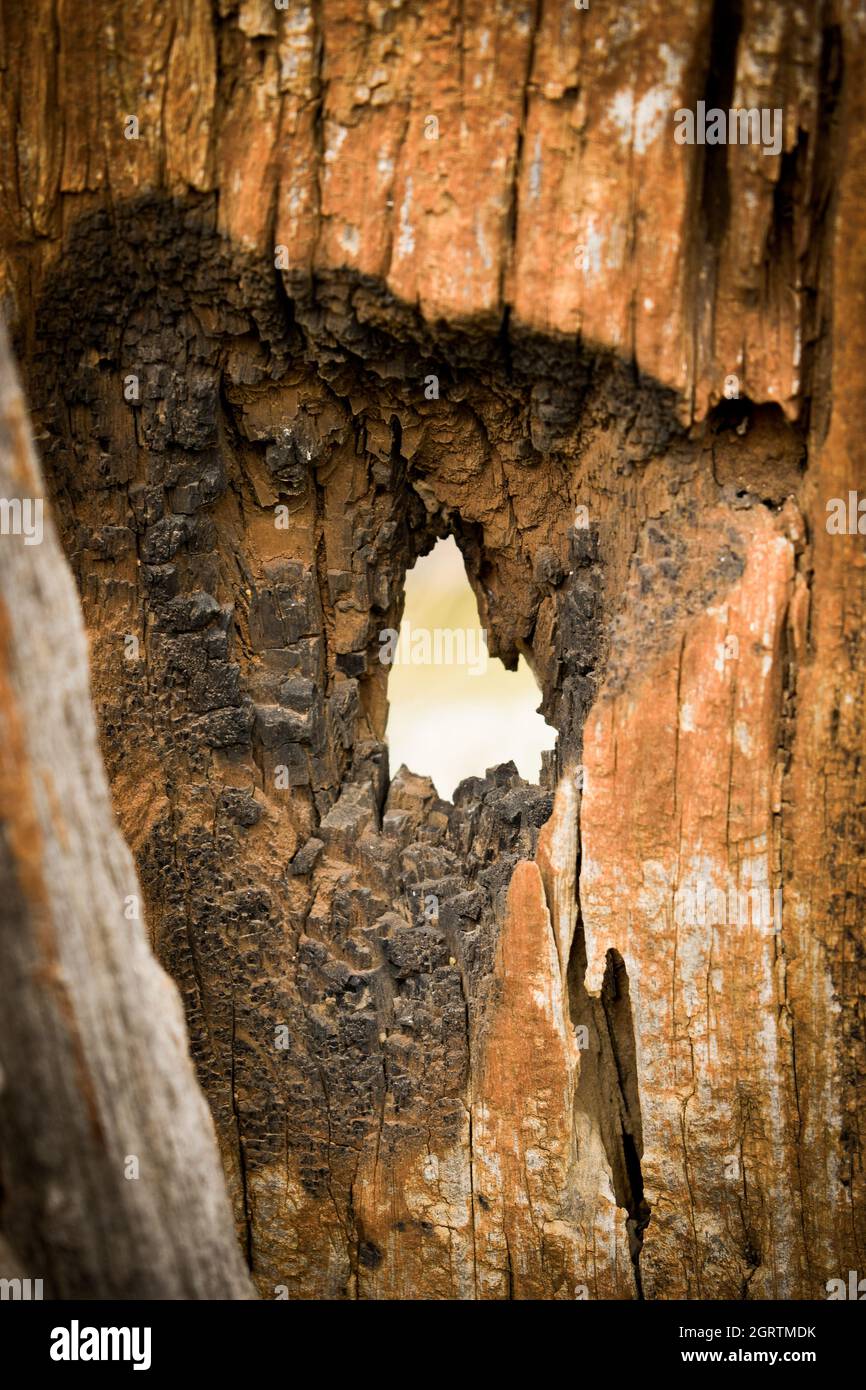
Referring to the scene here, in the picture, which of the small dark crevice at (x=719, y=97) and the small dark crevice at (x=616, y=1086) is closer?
the small dark crevice at (x=719, y=97)

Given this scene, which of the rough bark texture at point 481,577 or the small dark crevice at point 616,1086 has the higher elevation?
the rough bark texture at point 481,577

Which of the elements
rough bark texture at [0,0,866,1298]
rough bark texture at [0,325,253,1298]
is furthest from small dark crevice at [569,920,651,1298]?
rough bark texture at [0,325,253,1298]

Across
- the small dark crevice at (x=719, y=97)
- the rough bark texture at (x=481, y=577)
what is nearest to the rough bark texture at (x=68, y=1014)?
the rough bark texture at (x=481, y=577)

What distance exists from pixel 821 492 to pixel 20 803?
8.87ft

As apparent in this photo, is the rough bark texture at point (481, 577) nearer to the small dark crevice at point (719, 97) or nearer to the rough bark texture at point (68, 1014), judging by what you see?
the small dark crevice at point (719, 97)

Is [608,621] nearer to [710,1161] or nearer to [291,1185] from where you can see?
[710,1161]

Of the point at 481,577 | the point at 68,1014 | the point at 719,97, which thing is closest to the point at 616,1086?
the point at 481,577

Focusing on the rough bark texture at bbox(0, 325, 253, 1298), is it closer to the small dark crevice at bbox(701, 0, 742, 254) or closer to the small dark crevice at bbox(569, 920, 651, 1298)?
the small dark crevice at bbox(569, 920, 651, 1298)

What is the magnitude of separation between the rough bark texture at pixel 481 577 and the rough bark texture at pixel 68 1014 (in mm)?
1692

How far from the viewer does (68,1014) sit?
2.91 metres

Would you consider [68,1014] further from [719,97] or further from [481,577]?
[719,97]

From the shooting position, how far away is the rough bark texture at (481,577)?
4.11m

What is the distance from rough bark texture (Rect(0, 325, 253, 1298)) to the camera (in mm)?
2844

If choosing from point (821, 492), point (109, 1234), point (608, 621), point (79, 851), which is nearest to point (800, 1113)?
point (608, 621)
